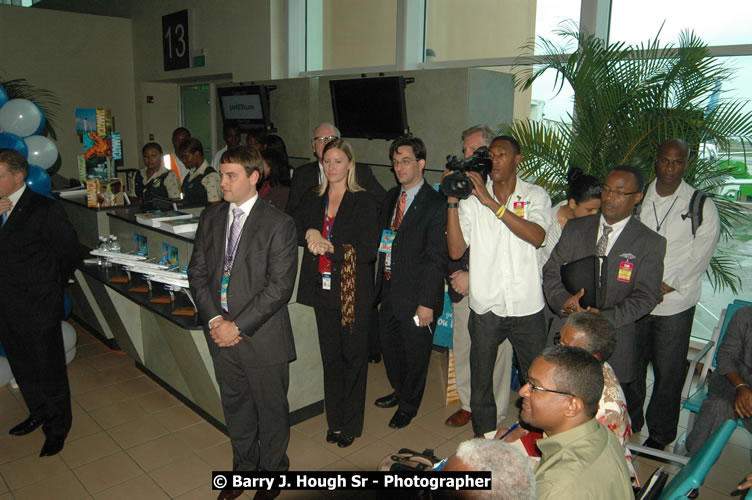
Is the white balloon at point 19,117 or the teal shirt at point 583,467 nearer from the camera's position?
the teal shirt at point 583,467

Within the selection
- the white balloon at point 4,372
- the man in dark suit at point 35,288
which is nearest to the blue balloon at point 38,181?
the white balloon at point 4,372

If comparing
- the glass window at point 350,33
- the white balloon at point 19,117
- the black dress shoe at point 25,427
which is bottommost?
the black dress shoe at point 25,427

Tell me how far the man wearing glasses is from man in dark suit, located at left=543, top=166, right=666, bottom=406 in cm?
120

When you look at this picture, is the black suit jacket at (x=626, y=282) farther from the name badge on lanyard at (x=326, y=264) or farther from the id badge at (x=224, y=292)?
the id badge at (x=224, y=292)

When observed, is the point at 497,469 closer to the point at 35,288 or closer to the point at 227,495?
the point at 227,495

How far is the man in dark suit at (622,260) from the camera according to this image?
2.65 metres

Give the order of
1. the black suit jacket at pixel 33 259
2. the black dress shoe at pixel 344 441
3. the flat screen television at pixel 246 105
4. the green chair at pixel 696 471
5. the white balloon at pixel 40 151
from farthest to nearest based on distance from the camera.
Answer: the flat screen television at pixel 246 105
the white balloon at pixel 40 151
the black dress shoe at pixel 344 441
the black suit jacket at pixel 33 259
the green chair at pixel 696 471

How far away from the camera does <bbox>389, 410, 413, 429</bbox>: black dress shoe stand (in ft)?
11.2

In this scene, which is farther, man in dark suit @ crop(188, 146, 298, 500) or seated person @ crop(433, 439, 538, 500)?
man in dark suit @ crop(188, 146, 298, 500)

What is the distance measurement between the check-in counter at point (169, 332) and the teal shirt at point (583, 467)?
2.07m

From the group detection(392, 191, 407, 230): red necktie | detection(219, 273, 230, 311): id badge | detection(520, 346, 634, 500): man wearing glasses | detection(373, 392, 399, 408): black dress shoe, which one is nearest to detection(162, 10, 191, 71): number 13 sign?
detection(392, 191, 407, 230): red necktie

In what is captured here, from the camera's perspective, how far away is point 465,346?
11.6 ft

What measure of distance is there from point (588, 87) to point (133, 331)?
3.74 metres

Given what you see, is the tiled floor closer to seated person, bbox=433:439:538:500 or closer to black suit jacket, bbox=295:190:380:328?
black suit jacket, bbox=295:190:380:328
